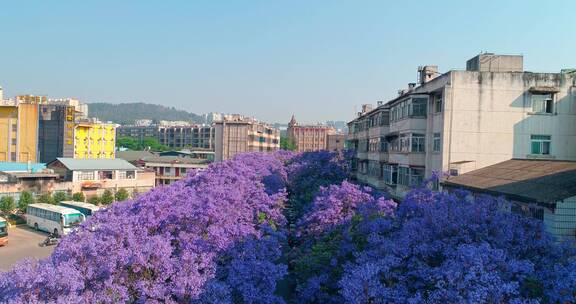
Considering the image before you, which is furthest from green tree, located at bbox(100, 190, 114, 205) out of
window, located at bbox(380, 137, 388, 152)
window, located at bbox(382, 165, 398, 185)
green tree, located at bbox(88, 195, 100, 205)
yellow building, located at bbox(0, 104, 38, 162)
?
window, located at bbox(382, 165, 398, 185)

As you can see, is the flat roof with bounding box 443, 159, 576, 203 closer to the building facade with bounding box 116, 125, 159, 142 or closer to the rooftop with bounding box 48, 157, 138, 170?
the rooftop with bounding box 48, 157, 138, 170

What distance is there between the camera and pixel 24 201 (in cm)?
3912

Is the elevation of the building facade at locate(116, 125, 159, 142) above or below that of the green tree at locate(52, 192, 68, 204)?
above

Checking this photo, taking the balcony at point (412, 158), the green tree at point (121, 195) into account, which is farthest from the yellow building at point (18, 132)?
the balcony at point (412, 158)

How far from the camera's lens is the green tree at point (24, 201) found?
128 ft

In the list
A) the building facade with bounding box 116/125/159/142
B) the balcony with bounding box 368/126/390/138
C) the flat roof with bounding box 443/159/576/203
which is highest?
the building facade with bounding box 116/125/159/142

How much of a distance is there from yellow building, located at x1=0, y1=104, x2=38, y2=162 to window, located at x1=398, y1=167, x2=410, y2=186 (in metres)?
55.0

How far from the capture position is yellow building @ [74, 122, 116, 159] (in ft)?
214

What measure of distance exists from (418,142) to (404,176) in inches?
76.0

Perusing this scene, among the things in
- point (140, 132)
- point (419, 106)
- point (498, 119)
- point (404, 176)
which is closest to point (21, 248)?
point (404, 176)

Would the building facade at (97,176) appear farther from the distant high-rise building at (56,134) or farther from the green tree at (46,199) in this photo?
the distant high-rise building at (56,134)

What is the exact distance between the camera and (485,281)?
7.11 meters

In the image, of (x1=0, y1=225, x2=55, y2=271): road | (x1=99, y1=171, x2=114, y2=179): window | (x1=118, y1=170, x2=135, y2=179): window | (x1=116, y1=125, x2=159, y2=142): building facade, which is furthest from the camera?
(x1=116, y1=125, x2=159, y2=142): building facade

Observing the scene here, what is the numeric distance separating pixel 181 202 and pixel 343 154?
85.0 ft
